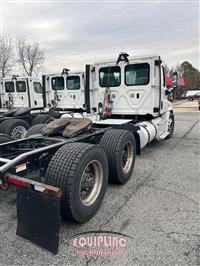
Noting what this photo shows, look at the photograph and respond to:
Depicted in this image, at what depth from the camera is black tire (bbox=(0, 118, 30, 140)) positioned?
652cm

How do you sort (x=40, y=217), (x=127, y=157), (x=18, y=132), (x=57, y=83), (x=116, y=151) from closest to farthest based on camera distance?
(x=40, y=217) → (x=116, y=151) → (x=127, y=157) → (x=18, y=132) → (x=57, y=83)

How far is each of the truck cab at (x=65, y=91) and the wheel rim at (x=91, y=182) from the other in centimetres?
654

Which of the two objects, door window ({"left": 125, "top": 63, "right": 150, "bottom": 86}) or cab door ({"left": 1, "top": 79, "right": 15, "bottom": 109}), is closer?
door window ({"left": 125, "top": 63, "right": 150, "bottom": 86})

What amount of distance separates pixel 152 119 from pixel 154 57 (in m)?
1.73

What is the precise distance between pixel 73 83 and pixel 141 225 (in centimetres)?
773

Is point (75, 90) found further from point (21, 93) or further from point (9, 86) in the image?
point (9, 86)

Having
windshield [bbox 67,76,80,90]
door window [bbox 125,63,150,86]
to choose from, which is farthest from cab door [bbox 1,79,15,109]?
door window [bbox 125,63,150,86]

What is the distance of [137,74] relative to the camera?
5.81 metres

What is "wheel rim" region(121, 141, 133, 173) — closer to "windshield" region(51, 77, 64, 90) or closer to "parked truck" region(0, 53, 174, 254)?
"parked truck" region(0, 53, 174, 254)

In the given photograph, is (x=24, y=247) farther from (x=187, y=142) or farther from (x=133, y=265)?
(x=187, y=142)

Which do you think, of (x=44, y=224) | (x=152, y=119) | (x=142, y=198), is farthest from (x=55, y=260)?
(x=152, y=119)

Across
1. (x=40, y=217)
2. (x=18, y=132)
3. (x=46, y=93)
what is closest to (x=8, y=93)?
(x=46, y=93)

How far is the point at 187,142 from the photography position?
7344 millimetres

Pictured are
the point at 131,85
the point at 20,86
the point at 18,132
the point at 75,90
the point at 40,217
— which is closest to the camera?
the point at 40,217
